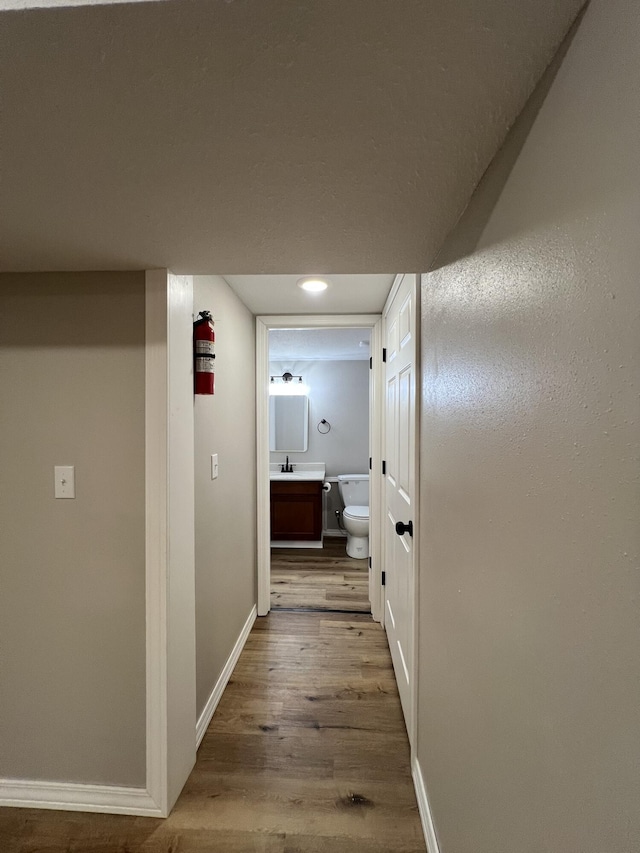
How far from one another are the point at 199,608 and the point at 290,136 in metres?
1.71

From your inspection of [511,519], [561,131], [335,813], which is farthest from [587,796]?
[335,813]

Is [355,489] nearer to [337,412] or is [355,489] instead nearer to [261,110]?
[337,412]

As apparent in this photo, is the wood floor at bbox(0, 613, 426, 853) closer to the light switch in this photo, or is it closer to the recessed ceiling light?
the light switch

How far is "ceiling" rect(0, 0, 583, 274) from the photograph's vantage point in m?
0.48

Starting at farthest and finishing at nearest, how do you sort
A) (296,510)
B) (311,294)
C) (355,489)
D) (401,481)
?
(355,489), (296,510), (311,294), (401,481)

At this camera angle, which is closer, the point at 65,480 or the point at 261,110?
the point at 261,110

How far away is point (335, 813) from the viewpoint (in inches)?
51.3

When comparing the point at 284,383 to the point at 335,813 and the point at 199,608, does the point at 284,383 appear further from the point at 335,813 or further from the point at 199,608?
the point at 335,813

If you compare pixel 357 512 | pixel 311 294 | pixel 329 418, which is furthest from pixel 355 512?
pixel 311 294

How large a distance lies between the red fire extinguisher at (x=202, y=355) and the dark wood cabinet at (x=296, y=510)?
2653mm

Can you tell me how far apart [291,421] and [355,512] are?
1421 mm

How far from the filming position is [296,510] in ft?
13.3

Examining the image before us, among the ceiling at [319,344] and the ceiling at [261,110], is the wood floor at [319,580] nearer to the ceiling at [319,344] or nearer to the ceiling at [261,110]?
the ceiling at [319,344]

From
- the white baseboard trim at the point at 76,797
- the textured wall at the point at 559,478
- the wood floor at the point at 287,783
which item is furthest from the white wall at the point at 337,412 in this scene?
the textured wall at the point at 559,478
